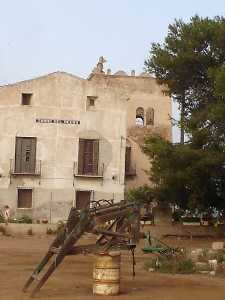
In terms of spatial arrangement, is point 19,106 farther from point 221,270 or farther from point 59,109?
point 221,270

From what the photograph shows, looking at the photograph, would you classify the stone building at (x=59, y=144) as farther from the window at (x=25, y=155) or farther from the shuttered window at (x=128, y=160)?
the shuttered window at (x=128, y=160)

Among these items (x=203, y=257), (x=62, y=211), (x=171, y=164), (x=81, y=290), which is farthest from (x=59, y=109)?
(x=81, y=290)

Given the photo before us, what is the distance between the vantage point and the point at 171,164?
2602 cm

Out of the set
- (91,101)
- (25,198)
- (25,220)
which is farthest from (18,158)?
(91,101)

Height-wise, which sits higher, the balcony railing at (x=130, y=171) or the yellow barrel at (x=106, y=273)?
the balcony railing at (x=130, y=171)

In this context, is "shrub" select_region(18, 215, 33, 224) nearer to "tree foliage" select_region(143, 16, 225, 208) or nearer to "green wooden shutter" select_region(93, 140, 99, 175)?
"green wooden shutter" select_region(93, 140, 99, 175)

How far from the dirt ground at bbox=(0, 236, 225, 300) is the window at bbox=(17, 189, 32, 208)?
1633 cm

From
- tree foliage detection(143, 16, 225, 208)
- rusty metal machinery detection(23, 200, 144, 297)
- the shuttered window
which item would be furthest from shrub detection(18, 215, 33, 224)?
rusty metal machinery detection(23, 200, 144, 297)

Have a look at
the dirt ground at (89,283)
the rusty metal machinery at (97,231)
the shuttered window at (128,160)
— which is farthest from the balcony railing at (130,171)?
the rusty metal machinery at (97,231)

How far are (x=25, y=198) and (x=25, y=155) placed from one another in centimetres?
258

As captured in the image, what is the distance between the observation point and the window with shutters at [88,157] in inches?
1485

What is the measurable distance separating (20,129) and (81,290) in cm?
2544

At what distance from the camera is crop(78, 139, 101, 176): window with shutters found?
124 feet

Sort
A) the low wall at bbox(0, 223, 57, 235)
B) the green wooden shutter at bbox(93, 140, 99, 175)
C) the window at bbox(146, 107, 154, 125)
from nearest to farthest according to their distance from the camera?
the low wall at bbox(0, 223, 57, 235)
the green wooden shutter at bbox(93, 140, 99, 175)
the window at bbox(146, 107, 154, 125)
